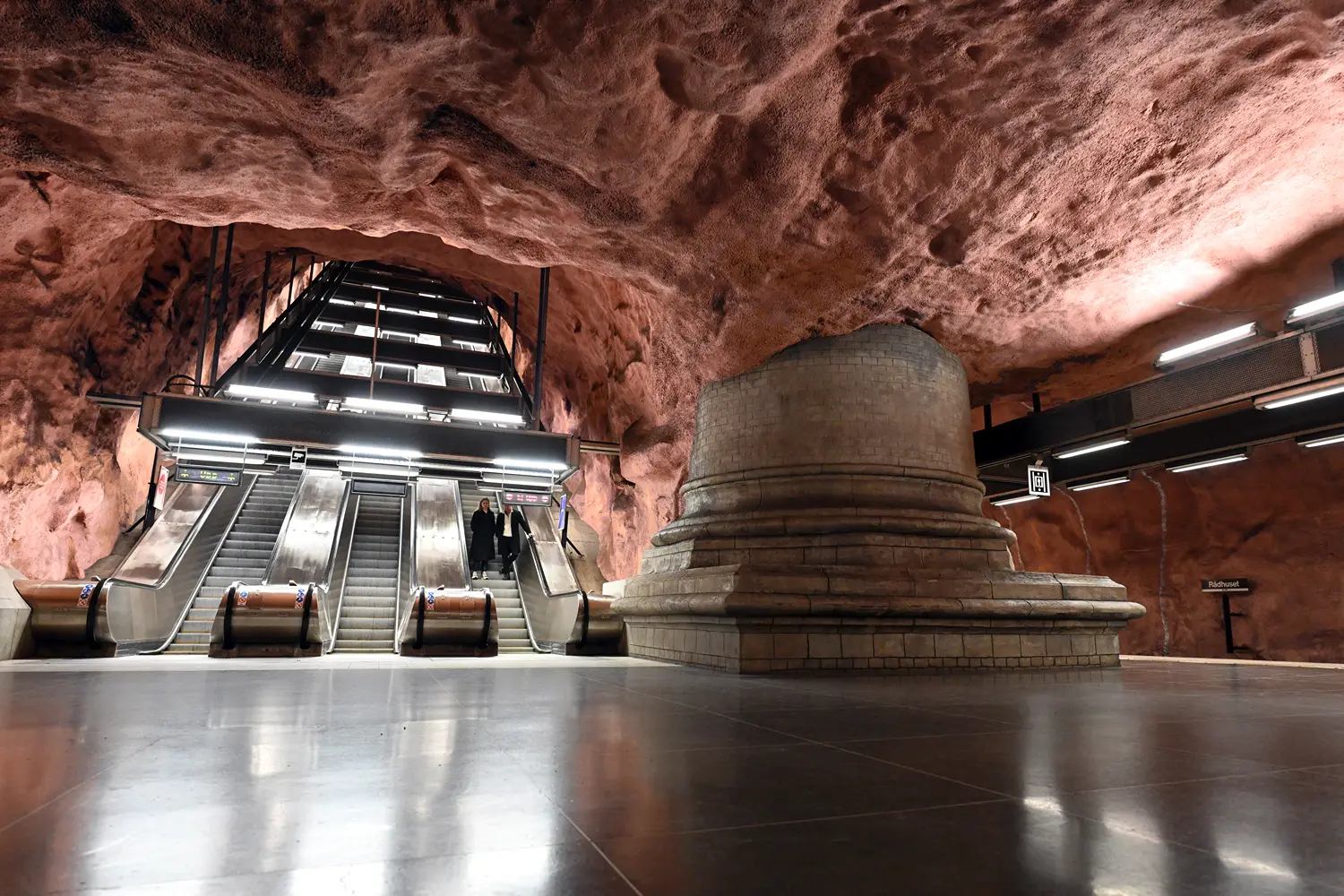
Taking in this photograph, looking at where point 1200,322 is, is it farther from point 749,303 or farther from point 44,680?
point 44,680

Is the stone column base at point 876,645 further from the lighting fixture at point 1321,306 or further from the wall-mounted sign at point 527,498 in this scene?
the wall-mounted sign at point 527,498

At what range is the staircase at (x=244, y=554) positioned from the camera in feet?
29.6

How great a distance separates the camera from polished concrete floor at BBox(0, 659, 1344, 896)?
54.8 inches

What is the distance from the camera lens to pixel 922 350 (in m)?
8.12

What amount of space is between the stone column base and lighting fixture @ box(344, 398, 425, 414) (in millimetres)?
9177

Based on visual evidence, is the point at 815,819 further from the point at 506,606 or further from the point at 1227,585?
the point at 1227,585

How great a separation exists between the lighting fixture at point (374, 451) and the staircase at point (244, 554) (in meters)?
2.17

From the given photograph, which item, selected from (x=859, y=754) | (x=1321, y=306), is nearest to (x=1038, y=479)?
(x=1321, y=306)

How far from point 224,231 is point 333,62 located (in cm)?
1097

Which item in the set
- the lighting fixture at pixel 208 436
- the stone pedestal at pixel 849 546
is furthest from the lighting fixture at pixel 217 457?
the stone pedestal at pixel 849 546

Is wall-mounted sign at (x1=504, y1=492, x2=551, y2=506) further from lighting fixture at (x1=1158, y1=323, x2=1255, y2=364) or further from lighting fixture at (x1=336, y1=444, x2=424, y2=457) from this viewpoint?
lighting fixture at (x1=1158, y1=323, x2=1255, y2=364)

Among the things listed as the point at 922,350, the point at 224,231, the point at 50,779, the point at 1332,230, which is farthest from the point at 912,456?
the point at 224,231

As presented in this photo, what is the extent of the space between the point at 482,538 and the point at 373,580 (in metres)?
1.63

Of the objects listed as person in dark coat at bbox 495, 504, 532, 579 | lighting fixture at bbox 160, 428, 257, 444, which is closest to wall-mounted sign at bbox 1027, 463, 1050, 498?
person in dark coat at bbox 495, 504, 532, 579
